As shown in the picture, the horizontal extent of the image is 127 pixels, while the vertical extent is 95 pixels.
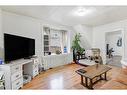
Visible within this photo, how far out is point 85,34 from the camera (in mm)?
4336

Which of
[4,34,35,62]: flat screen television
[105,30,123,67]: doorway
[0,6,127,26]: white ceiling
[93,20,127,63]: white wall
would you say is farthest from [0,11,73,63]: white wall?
[105,30,123,67]: doorway

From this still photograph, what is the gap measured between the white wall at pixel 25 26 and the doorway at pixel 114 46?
2318 mm

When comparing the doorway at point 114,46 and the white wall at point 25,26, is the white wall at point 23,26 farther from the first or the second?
the doorway at point 114,46

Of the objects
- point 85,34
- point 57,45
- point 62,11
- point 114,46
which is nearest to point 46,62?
point 57,45

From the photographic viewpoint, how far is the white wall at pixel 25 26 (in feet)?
8.34

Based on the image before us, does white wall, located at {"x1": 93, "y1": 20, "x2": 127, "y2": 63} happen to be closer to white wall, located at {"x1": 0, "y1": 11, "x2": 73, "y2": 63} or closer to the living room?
the living room

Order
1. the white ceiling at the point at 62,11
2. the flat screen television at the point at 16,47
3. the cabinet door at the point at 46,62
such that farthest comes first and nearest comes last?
the cabinet door at the point at 46,62
the white ceiling at the point at 62,11
the flat screen television at the point at 16,47

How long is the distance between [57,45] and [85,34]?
1290 mm

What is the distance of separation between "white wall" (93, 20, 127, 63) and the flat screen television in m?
2.71

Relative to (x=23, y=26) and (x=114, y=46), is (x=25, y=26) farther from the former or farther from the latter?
(x=114, y=46)

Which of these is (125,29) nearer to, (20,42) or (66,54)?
(66,54)

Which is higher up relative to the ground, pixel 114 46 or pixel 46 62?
pixel 114 46

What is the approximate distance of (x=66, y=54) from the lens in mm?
4180

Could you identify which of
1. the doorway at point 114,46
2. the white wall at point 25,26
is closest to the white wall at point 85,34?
the doorway at point 114,46
